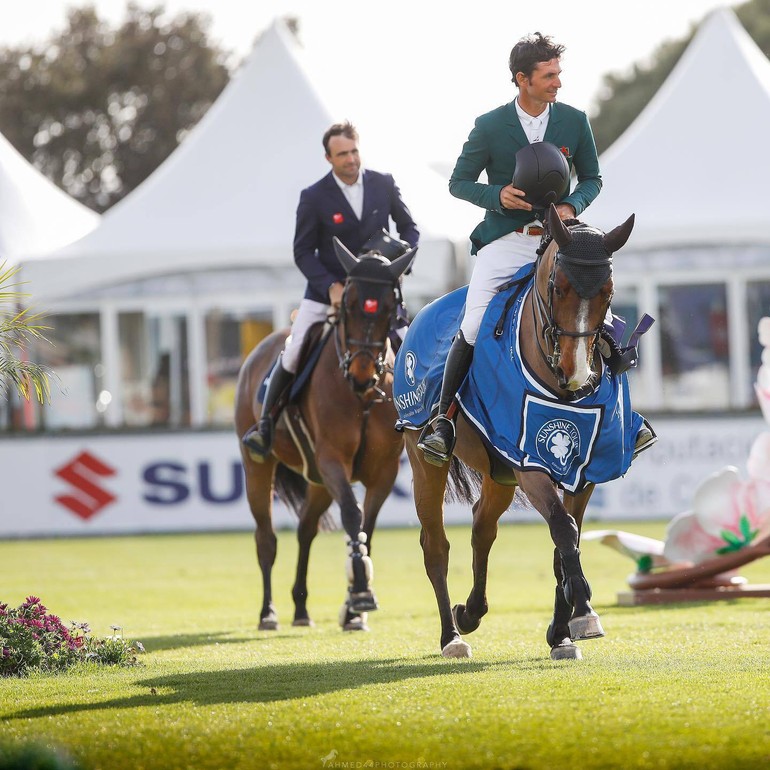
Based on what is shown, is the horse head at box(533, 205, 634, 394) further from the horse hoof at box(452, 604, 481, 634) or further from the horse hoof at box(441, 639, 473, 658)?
the horse hoof at box(452, 604, 481, 634)

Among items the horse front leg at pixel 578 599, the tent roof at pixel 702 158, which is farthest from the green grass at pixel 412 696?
the tent roof at pixel 702 158

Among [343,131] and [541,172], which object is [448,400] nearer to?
[541,172]

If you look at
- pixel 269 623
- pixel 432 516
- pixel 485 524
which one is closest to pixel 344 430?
pixel 269 623

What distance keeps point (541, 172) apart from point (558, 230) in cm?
91

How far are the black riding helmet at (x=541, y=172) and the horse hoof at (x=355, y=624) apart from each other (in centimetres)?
361

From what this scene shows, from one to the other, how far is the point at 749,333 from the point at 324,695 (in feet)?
59.5

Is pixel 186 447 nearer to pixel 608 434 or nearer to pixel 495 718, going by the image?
pixel 608 434

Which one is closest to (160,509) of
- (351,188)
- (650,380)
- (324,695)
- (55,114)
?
(650,380)

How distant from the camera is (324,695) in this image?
264 inches

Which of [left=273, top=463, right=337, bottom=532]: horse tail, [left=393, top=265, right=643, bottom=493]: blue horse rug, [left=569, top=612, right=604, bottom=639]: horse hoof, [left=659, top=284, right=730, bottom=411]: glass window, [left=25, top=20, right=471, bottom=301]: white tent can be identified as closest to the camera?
[left=569, top=612, right=604, bottom=639]: horse hoof

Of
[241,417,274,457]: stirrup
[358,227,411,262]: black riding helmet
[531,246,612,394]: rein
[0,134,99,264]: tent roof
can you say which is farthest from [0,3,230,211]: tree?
[531,246,612,394]: rein

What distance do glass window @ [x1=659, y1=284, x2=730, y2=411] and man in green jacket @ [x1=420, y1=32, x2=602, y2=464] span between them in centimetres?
1557

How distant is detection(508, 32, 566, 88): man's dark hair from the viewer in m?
8.17

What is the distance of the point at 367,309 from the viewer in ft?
32.1
